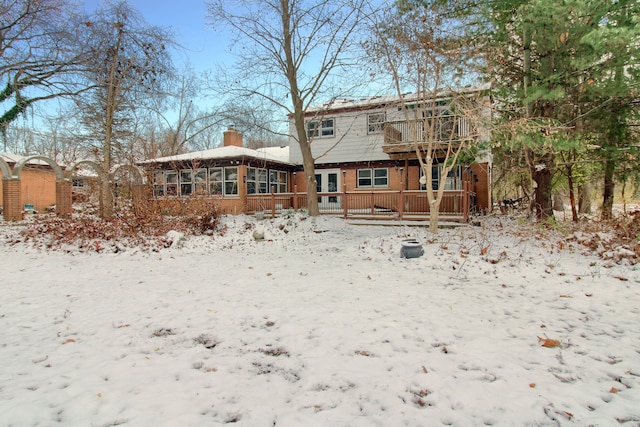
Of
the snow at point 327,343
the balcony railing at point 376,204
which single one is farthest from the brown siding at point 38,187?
the snow at point 327,343

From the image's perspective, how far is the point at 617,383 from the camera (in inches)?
103

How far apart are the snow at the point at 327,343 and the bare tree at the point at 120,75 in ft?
29.2

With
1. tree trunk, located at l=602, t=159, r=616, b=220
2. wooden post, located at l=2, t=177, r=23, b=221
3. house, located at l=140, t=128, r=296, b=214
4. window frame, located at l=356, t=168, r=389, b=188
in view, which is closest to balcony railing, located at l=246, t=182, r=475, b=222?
house, located at l=140, t=128, r=296, b=214

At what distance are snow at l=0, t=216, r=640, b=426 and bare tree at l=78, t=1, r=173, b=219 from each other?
8.91m

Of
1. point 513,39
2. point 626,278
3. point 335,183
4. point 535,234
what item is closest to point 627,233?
point 535,234

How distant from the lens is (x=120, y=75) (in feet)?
45.0

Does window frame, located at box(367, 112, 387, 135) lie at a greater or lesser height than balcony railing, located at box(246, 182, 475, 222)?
greater

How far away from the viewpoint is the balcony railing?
13984 millimetres

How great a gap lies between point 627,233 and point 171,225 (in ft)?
40.5

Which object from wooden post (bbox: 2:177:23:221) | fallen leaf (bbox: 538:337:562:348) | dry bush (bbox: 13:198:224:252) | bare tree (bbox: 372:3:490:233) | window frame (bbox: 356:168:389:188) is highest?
bare tree (bbox: 372:3:490:233)

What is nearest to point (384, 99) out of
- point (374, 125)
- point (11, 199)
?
point (374, 125)

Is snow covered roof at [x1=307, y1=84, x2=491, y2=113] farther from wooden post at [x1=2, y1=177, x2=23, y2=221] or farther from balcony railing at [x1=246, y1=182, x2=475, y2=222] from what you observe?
wooden post at [x1=2, y1=177, x2=23, y2=221]

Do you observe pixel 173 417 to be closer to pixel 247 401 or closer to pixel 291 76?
pixel 247 401

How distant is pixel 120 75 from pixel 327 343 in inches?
591
